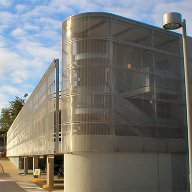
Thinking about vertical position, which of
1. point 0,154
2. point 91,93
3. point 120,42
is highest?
point 120,42

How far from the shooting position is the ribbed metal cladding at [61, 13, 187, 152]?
18562 mm

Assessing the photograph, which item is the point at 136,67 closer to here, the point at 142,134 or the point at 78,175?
the point at 142,134

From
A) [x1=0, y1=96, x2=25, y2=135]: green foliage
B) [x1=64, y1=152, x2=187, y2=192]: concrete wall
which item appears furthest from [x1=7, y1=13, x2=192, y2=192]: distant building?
[x1=0, y1=96, x2=25, y2=135]: green foliage

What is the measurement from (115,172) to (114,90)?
4618 mm

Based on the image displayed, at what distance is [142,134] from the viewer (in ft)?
63.3

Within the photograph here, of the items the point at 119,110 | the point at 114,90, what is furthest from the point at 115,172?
the point at 114,90

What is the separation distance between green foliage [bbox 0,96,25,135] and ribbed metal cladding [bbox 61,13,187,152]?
8796 centimetres

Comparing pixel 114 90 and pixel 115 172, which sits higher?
pixel 114 90

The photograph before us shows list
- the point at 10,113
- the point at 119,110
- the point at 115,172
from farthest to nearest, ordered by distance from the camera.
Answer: the point at 10,113, the point at 119,110, the point at 115,172

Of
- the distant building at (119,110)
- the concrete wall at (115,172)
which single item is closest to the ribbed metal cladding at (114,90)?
the distant building at (119,110)

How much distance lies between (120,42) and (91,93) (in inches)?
140

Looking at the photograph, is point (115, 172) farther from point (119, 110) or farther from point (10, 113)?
point (10, 113)

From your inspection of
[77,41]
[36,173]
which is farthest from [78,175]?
[36,173]

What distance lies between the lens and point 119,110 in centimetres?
1883
